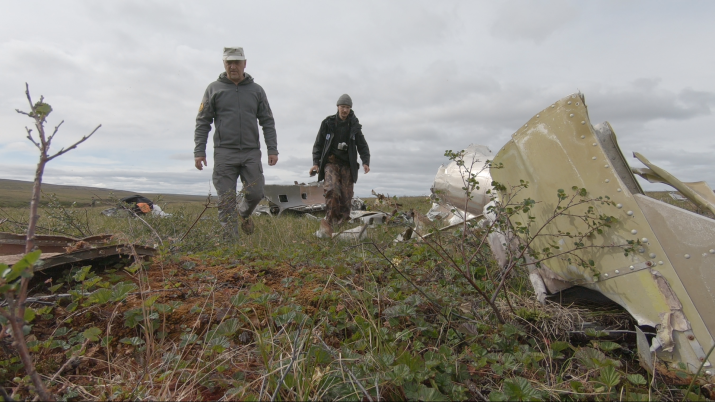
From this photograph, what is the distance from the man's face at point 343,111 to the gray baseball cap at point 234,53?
6.27 ft

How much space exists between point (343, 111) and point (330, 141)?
519 millimetres

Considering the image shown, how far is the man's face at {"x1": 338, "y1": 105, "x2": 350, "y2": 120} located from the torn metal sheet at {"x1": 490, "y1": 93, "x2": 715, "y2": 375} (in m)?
3.93

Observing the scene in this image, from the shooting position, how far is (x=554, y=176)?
2268mm

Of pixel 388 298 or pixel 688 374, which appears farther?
pixel 388 298

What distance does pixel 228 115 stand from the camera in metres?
4.82

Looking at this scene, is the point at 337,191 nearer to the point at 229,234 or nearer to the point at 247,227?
the point at 247,227

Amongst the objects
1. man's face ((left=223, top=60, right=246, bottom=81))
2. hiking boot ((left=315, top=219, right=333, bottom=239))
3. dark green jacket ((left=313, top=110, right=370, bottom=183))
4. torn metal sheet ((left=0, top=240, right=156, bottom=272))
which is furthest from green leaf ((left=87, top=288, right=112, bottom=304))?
dark green jacket ((left=313, top=110, right=370, bottom=183))

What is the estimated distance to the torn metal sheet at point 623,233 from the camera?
1644 millimetres

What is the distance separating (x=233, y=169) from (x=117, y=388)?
12.5ft

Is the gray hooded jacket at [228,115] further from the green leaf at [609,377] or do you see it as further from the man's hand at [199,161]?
the green leaf at [609,377]

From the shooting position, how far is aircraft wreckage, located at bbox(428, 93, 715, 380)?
5.40 ft

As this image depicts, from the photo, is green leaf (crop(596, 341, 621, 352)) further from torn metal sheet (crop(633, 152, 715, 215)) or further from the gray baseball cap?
the gray baseball cap

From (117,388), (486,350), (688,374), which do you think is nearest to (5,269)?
(117,388)

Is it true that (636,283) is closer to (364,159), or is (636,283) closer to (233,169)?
(233,169)
